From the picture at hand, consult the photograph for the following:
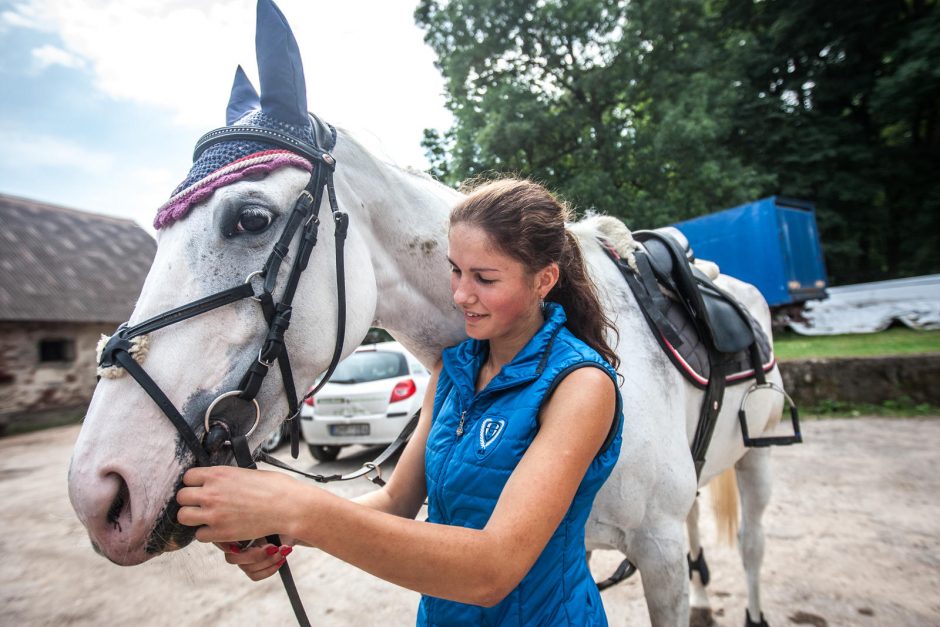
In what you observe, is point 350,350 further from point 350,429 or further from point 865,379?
point 865,379

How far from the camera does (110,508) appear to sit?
3.12ft

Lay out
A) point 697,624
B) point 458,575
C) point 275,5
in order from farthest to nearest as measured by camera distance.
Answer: point 697,624 < point 275,5 < point 458,575

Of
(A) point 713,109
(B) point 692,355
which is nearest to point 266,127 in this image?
(B) point 692,355

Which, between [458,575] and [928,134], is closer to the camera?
[458,575]

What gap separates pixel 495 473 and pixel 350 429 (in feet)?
20.2

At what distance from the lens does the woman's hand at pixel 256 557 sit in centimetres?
103

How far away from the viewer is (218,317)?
1.10 metres

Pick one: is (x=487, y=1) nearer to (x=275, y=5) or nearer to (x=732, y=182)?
(x=732, y=182)

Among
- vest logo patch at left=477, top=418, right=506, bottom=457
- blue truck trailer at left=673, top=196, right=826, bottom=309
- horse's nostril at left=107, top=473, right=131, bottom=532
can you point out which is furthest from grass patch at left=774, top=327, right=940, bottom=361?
horse's nostril at left=107, top=473, right=131, bottom=532

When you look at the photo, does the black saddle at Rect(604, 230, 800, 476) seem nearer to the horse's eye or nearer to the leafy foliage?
the horse's eye

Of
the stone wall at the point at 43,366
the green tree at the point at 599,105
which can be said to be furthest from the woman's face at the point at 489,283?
the stone wall at the point at 43,366

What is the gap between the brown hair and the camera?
3.58 ft

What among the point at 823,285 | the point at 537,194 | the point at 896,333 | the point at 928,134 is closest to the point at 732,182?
the point at 823,285

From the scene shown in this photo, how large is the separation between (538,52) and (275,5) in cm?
1631
